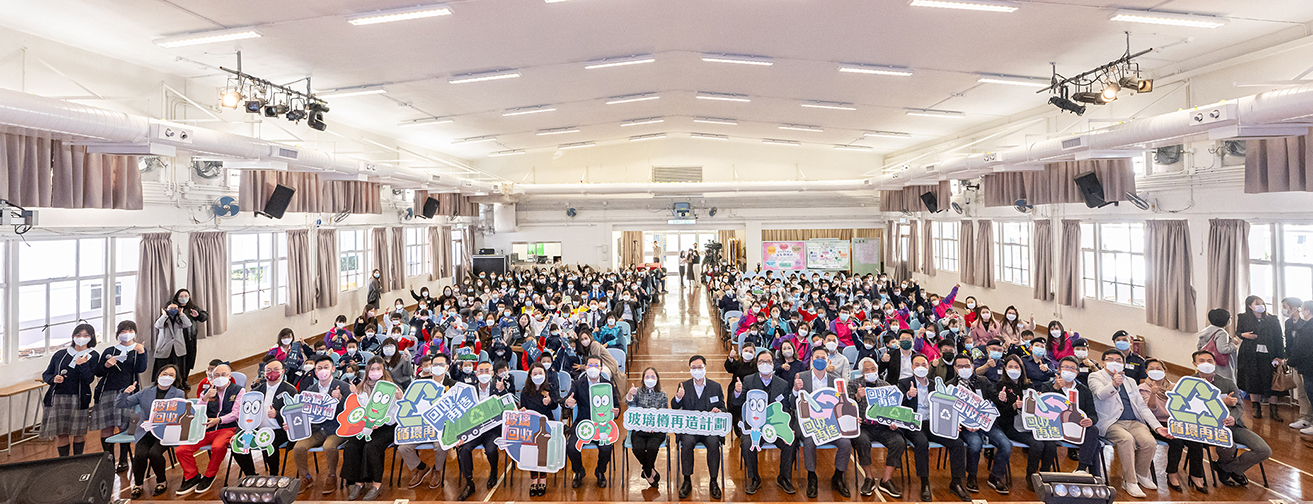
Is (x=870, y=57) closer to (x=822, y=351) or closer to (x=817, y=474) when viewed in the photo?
(x=822, y=351)

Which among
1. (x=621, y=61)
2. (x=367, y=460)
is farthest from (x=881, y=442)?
(x=621, y=61)

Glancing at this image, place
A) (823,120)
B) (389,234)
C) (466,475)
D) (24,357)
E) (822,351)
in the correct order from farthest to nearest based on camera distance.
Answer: (389,234) → (823,120) → (24,357) → (822,351) → (466,475)

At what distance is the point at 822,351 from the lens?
676 centimetres

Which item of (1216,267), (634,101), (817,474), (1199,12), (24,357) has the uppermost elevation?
(634,101)

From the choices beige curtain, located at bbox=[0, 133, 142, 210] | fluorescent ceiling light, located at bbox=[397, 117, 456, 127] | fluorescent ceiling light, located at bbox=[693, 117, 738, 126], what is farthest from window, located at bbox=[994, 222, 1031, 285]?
beige curtain, located at bbox=[0, 133, 142, 210]

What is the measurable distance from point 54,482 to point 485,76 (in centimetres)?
778

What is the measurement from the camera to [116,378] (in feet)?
22.0

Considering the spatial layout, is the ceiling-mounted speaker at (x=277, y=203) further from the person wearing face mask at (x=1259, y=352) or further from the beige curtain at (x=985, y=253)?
the beige curtain at (x=985, y=253)

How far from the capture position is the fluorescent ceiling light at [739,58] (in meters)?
10.1

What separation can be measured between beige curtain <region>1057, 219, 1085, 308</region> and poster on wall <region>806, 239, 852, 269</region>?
9780 millimetres

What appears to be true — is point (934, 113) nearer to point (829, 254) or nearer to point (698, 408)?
point (829, 254)

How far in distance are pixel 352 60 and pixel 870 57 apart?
7.86 m

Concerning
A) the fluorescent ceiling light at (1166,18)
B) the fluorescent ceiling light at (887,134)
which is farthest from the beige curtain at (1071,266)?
the fluorescent ceiling light at (1166,18)

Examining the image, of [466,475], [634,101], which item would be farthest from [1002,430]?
[634,101]
